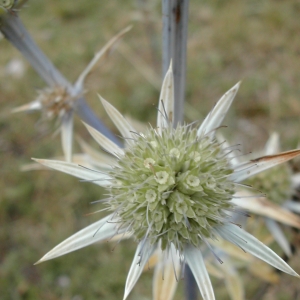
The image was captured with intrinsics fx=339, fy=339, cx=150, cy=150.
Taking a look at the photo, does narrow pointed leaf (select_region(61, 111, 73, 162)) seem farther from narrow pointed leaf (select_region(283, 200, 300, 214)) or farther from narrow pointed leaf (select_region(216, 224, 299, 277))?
narrow pointed leaf (select_region(283, 200, 300, 214))

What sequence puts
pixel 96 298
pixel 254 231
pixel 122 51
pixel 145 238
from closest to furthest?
pixel 145 238 < pixel 254 231 < pixel 96 298 < pixel 122 51

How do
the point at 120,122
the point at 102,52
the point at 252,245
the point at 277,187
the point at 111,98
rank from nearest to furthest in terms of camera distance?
the point at 252,245 < the point at 120,122 < the point at 102,52 < the point at 277,187 < the point at 111,98

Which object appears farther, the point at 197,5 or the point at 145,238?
the point at 197,5

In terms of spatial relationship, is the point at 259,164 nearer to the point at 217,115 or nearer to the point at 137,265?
the point at 217,115

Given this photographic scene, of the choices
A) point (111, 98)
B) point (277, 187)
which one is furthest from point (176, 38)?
point (111, 98)

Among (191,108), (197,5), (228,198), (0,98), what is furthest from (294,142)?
(0,98)

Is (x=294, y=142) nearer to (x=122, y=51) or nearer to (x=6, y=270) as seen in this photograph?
(x=122, y=51)
